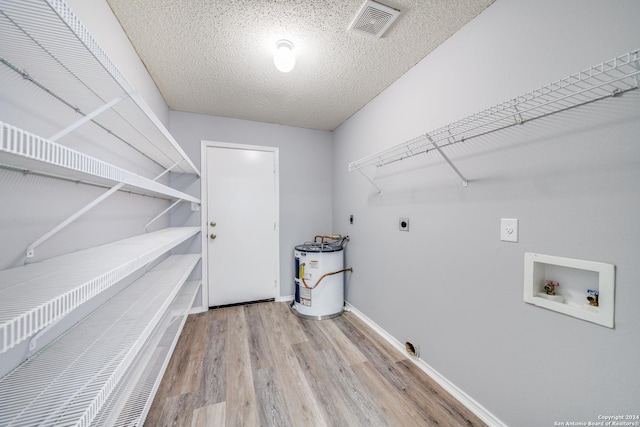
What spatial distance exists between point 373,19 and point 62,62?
4.86 feet

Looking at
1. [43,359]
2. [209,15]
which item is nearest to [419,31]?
[209,15]

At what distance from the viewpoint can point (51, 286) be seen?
2.09ft

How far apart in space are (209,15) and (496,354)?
2.54m

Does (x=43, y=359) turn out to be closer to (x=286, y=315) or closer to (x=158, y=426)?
(x=158, y=426)

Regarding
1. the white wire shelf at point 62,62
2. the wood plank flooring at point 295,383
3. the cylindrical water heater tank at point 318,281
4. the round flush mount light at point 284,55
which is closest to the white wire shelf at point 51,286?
the white wire shelf at point 62,62

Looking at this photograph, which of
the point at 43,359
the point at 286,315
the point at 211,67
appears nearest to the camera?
the point at 43,359

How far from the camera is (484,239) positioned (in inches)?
52.0

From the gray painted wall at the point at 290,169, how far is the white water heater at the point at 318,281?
1.66 feet

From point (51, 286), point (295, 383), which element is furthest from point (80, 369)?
point (295, 383)

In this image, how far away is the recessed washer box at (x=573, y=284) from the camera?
2.91ft

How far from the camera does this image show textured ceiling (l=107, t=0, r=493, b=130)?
4.34 ft

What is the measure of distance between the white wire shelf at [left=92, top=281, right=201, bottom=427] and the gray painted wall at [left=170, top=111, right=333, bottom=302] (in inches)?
41.8

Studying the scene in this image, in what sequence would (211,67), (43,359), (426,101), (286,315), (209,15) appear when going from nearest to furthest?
(43,359)
(209,15)
(426,101)
(211,67)
(286,315)

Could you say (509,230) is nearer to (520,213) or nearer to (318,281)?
(520,213)
